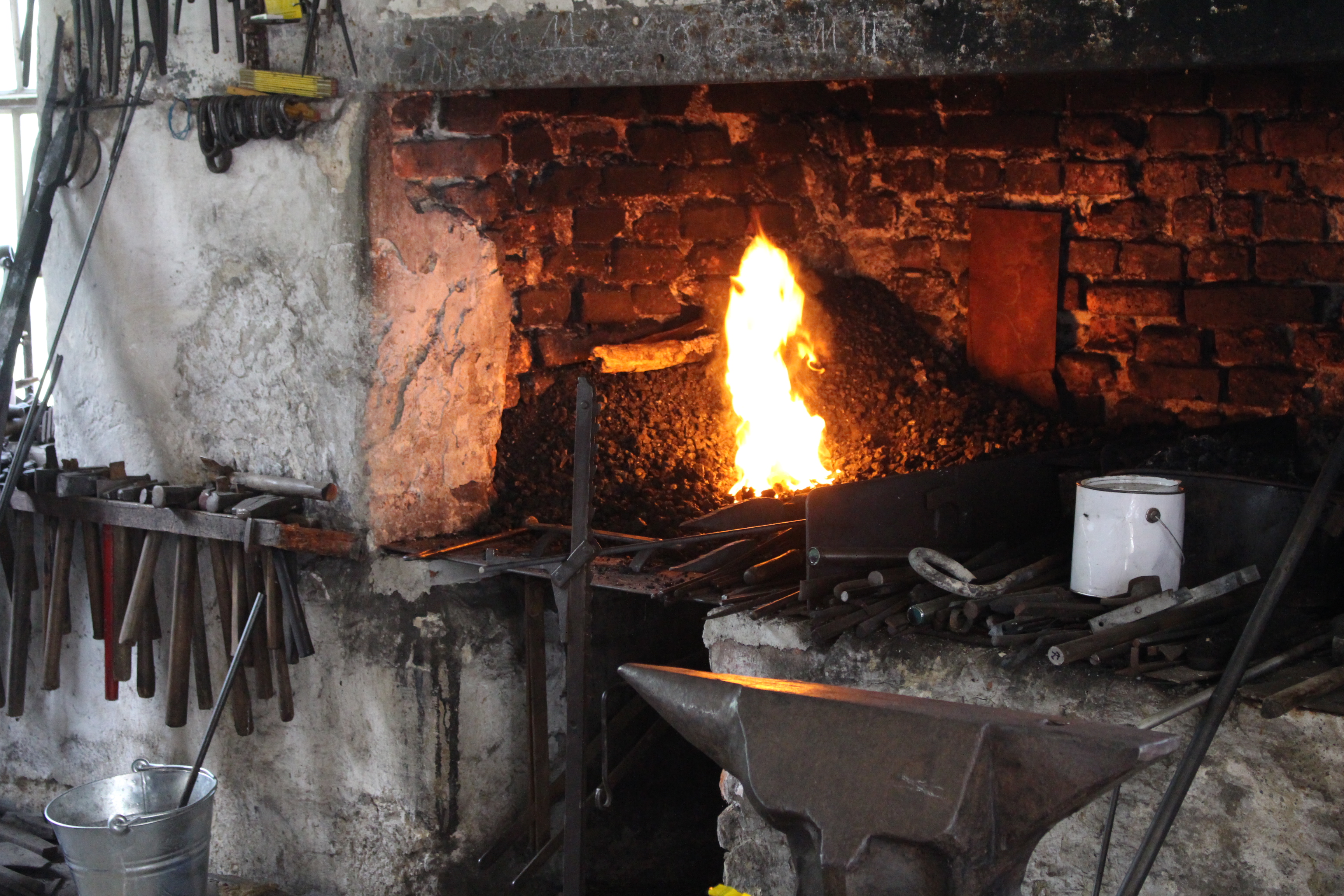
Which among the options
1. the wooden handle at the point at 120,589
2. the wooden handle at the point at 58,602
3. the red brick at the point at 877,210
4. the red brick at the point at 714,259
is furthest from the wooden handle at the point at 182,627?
the red brick at the point at 877,210

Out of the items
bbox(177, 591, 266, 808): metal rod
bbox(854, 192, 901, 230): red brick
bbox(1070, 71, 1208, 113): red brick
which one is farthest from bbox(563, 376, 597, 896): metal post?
bbox(1070, 71, 1208, 113): red brick

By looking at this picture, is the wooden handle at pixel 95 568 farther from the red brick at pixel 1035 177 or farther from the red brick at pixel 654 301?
the red brick at pixel 1035 177

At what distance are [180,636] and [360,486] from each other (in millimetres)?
607

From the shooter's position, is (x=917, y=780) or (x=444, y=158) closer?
(x=917, y=780)

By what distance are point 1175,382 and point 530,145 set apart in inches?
73.6

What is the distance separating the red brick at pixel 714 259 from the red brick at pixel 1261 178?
4.41ft

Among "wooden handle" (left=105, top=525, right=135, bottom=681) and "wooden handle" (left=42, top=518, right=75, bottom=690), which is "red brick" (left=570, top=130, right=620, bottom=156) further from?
"wooden handle" (left=42, top=518, right=75, bottom=690)

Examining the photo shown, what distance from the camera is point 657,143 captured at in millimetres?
3576

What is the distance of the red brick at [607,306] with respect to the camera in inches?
141

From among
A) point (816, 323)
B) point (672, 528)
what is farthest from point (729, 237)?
point (672, 528)

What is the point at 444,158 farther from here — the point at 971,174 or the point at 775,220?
the point at 971,174

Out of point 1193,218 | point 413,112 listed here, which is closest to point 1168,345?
point 1193,218

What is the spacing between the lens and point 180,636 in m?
3.25

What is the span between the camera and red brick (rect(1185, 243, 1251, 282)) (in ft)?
11.2
